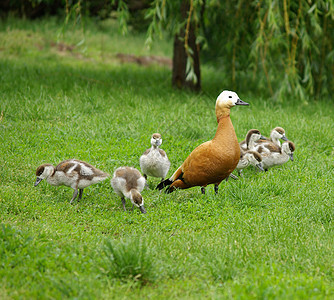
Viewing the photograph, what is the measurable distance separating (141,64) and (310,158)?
30.7 feet

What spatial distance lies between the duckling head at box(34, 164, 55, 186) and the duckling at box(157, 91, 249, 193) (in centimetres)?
173

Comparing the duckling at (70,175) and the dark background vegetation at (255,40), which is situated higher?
the dark background vegetation at (255,40)

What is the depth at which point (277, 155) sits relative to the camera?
24.3ft

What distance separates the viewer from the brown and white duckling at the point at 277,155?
741 cm

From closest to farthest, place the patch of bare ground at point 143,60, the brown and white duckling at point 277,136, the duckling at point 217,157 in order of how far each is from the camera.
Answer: the duckling at point 217,157, the brown and white duckling at point 277,136, the patch of bare ground at point 143,60

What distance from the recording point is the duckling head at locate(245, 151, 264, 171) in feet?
23.5

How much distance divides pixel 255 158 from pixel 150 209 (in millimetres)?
2149

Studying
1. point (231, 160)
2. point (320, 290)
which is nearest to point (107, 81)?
point (231, 160)

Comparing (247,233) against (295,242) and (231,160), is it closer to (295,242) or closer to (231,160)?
(295,242)

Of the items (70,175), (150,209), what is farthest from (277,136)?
(70,175)

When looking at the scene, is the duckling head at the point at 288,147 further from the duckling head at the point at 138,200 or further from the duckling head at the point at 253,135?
the duckling head at the point at 138,200

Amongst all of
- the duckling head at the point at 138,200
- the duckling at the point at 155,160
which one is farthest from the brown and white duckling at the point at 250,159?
the duckling head at the point at 138,200

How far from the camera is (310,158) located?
7953mm

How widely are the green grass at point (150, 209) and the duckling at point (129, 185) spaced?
18 cm
